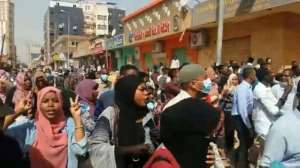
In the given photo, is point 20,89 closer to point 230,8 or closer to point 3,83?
point 3,83

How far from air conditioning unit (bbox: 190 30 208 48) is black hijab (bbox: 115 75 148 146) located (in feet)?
52.2

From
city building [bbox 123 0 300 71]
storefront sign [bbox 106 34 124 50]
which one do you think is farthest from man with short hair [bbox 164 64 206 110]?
storefront sign [bbox 106 34 124 50]

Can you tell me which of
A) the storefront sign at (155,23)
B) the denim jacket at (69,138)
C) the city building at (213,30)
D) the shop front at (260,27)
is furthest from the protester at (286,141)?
the storefront sign at (155,23)

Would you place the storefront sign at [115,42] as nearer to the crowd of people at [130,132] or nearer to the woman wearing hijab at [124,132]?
the crowd of people at [130,132]

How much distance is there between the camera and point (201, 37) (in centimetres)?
1919

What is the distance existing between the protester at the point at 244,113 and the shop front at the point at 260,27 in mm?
4500

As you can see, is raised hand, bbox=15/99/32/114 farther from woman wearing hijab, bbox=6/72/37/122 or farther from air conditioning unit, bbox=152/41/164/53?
air conditioning unit, bbox=152/41/164/53

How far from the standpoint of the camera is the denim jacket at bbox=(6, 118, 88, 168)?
3579mm

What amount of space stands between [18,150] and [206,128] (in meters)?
1.07

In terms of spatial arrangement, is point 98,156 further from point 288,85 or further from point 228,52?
point 228,52

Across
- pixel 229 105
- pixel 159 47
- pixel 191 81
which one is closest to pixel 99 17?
pixel 159 47

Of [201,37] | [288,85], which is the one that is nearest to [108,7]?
[201,37]

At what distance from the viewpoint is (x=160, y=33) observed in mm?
22672

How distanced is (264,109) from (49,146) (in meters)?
3.89
